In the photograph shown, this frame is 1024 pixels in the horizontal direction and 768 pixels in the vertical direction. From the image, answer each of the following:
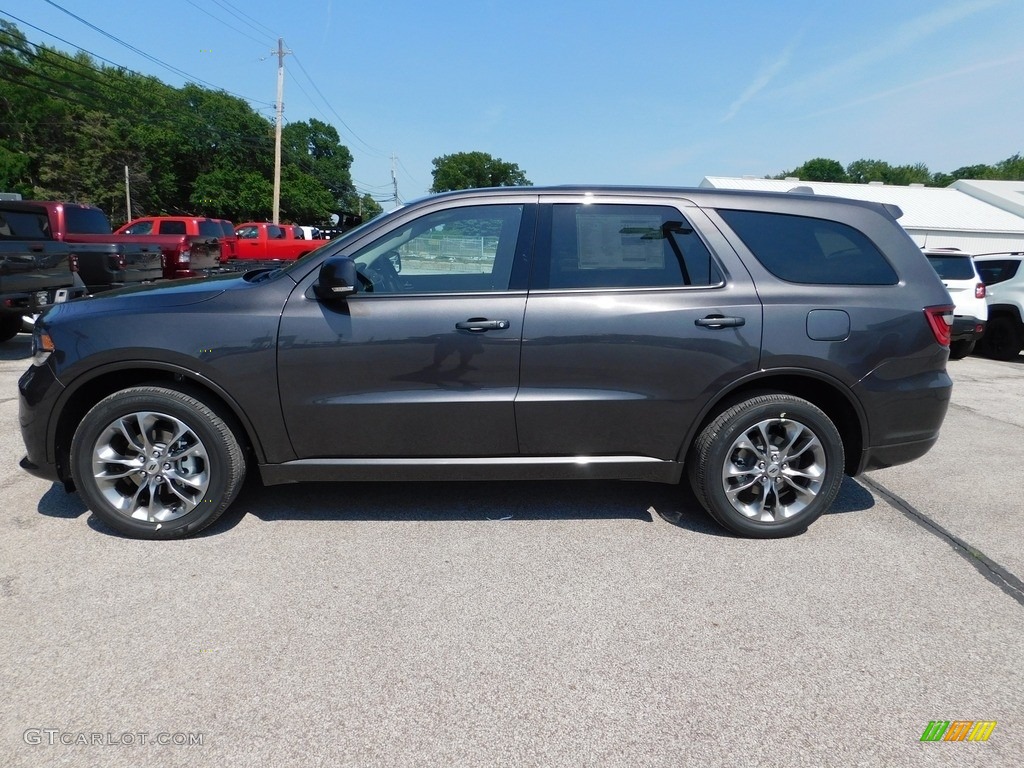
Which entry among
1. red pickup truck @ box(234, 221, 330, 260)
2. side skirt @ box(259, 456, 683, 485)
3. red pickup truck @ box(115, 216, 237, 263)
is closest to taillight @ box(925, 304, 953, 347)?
side skirt @ box(259, 456, 683, 485)

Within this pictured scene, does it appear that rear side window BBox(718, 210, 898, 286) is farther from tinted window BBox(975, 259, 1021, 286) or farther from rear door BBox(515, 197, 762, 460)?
tinted window BBox(975, 259, 1021, 286)

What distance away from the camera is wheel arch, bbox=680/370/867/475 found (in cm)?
353

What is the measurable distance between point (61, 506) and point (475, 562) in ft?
8.32

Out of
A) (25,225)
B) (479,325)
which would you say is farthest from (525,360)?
(25,225)

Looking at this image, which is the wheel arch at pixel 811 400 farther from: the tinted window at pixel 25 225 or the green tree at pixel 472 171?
the green tree at pixel 472 171

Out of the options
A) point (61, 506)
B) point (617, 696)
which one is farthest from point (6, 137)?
point (617, 696)

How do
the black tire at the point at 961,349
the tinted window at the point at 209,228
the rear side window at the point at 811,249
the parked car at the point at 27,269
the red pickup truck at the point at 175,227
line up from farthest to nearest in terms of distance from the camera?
the tinted window at the point at 209,228 < the red pickup truck at the point at 175,227 < the black tire at the point at 961,349 < the parked car at the point at 27,269 < the rear side window at the point at 811,249

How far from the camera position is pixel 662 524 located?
149 inches

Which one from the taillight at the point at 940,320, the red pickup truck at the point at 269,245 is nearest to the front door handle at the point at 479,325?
the taillight at the point at 940,320

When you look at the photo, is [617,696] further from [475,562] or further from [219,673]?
[219,673]

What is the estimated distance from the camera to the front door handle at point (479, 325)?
335 centimetres

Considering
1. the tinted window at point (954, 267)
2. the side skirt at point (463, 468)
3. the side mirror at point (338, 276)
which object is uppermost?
the tinted window at point (954, 267)

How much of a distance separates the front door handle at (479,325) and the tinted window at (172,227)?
59.7 feet

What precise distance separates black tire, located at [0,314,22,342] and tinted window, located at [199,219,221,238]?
964 cm
